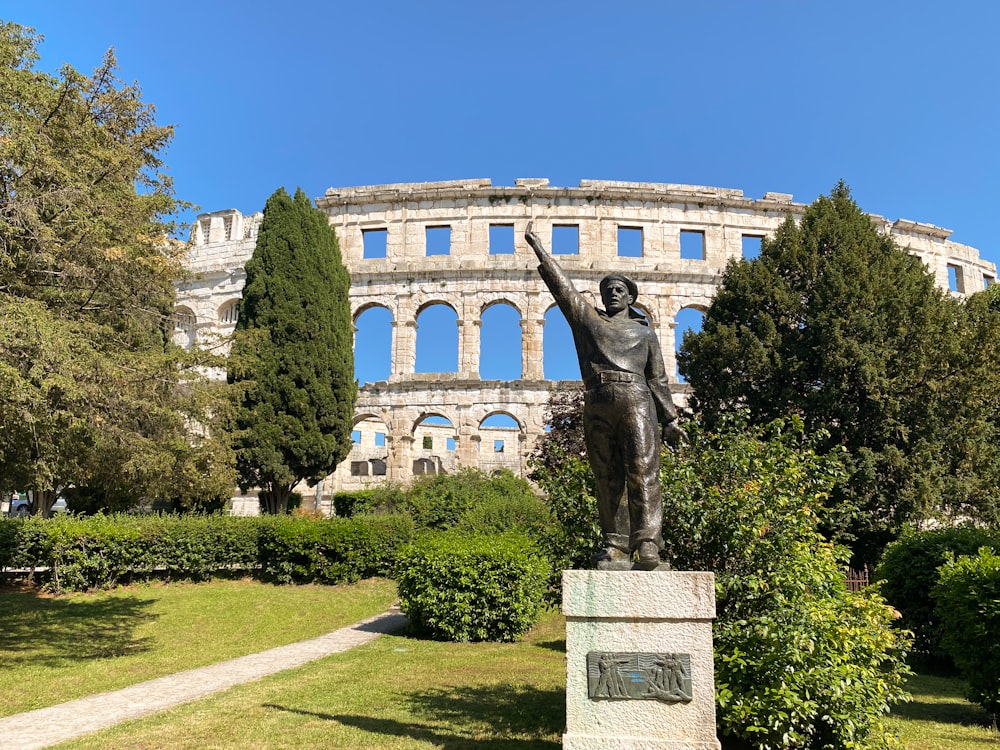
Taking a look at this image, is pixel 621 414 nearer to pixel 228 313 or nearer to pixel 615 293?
pixel 615 293

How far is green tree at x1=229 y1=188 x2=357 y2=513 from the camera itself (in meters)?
22.2

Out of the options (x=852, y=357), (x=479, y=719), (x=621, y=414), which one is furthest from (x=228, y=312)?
(x=621, y=414)

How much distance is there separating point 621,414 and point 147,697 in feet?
20.0

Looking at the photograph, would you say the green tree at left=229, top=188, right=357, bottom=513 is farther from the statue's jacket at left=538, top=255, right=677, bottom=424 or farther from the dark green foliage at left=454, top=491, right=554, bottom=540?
the statue's jacket at left=538, top=255, right=677, bottom=424

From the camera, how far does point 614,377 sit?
4.77 m

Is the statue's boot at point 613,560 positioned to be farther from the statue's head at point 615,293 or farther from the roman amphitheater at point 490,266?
A: the roman amphitheater at point 490,266

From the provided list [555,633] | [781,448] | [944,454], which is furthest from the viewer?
[944,454]

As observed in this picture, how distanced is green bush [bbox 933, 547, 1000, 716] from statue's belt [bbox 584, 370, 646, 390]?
4744 mm

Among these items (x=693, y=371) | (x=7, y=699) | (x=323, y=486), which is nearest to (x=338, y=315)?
(x=323, y=486)

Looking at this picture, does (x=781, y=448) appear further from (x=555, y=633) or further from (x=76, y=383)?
(x=76, y=383)

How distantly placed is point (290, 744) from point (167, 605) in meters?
8.75

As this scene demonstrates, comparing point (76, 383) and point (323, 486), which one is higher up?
point (76, 383)

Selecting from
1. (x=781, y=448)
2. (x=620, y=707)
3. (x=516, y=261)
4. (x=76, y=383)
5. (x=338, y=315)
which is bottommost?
(x=620, y=707)

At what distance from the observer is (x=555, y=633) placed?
11.4 metres
